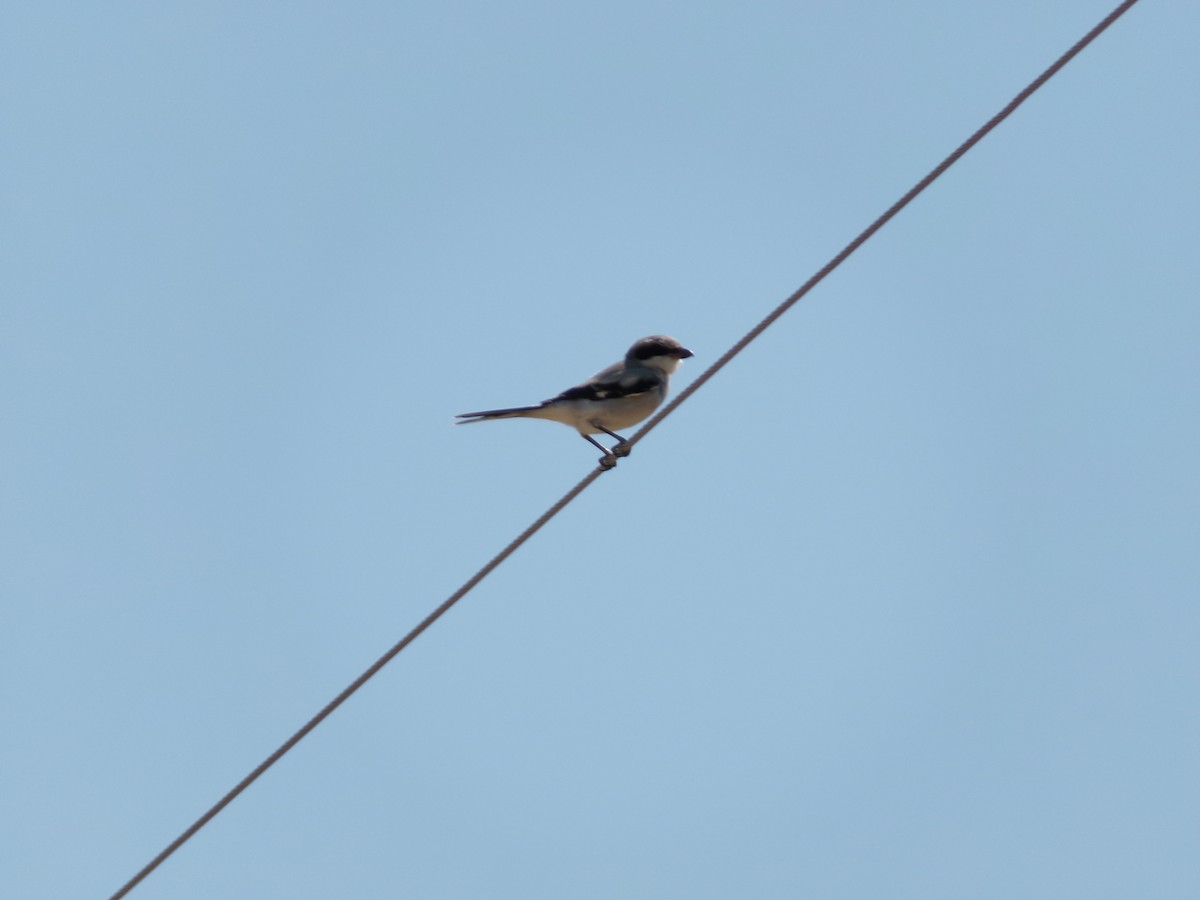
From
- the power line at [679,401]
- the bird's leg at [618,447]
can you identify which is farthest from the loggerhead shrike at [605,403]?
the power line at [679,401]

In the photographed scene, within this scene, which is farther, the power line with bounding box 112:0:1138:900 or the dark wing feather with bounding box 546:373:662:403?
the dark wing feather with bounding box 546:373:662:403

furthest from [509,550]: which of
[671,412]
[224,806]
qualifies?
[224,806]

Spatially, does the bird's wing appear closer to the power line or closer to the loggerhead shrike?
the loggerhead shrike

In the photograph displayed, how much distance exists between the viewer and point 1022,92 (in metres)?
6.67

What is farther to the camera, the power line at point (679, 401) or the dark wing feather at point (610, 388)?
the dark wing feather at point (610, 388)

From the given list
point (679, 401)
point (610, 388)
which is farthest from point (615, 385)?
point (679, 401)

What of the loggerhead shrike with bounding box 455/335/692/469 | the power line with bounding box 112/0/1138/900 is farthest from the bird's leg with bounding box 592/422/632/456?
the power line with bounding box 112/0/1138/900

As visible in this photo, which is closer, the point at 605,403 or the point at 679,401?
the point at 679,401

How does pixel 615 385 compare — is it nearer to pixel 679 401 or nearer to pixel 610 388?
pixel 610 388

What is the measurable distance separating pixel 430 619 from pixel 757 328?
2095mm

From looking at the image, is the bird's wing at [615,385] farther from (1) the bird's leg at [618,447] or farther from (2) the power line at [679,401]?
(2) the power line at [679,401]

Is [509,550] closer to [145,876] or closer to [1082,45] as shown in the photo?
[145,876]

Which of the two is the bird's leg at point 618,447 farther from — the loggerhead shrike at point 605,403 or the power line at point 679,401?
the power line at point 679,401

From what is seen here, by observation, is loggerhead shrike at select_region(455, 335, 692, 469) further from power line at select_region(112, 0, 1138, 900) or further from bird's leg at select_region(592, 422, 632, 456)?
power line at select_region(112, 0, 1138, 900)
